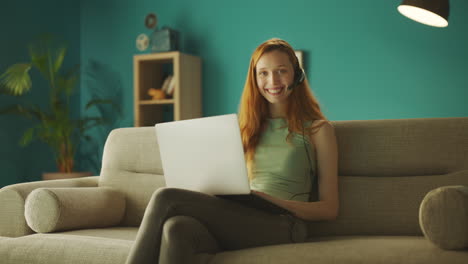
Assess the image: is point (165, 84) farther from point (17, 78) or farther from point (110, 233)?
point (110, 233)

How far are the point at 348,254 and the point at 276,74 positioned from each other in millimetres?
775

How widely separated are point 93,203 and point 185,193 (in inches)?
33.0

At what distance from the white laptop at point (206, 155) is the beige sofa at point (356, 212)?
0.21m

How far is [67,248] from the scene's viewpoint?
1.87 meters

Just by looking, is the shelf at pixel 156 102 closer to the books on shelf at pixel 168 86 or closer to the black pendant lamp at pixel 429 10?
the books on shelf at pixel 168 86

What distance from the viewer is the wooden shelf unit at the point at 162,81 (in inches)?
169

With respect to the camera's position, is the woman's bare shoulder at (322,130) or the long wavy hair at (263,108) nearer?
the woman's bare shoulder at (322,130)

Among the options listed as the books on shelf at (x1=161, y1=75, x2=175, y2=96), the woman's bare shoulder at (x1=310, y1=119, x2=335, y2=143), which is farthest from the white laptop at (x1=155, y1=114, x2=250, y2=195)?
the books on shelf at (x1=161, y1=75, x2=175, y2=96)

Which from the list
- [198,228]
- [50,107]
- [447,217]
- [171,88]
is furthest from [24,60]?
[447,217]

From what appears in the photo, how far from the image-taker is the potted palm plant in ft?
13.3

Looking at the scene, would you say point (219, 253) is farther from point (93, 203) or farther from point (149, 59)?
point (149, 59)

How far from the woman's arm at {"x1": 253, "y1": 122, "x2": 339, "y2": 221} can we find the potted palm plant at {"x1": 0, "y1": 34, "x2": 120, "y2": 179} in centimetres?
279

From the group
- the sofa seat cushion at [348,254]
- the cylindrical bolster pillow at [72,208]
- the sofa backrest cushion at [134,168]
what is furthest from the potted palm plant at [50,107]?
the sofa seat cushion at [348,254]

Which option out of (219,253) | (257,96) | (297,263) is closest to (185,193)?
(219,253)
